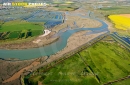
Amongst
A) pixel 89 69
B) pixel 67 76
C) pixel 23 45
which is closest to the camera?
pixel 67 76

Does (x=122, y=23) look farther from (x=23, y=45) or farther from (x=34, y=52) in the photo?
(x=23, y=45)

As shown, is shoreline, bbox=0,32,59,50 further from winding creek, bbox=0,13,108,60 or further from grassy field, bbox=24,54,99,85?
grassy field, bbox=24,54,99,85

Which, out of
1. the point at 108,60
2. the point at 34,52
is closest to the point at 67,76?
the point at 108,60

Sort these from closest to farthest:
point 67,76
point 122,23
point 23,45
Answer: point 67,76, point 23,45, point 122,23

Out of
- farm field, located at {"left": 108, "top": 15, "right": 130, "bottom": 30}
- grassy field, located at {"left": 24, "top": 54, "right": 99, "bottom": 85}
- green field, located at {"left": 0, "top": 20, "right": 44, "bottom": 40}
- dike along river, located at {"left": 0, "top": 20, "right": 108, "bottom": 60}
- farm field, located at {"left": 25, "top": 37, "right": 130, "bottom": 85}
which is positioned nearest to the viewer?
grassy field, located at {"left": 24, "top": 54, "right": 99, "bottom": 85}

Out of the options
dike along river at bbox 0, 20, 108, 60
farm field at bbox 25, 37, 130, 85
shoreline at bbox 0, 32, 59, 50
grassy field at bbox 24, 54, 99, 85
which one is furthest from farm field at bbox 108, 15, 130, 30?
grassy field at bbox 24, 54, 99, 85

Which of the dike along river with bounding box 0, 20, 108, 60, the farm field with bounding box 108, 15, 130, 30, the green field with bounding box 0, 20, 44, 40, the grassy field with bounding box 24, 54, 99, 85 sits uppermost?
the farm field with bounding box 108, 15, 130, 30

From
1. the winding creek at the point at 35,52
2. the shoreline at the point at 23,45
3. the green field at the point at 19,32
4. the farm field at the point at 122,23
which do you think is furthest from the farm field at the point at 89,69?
the green field at the point at 19,32

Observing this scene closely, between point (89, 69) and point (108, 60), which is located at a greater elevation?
point (108, 60)

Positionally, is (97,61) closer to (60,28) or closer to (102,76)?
(102,76)
